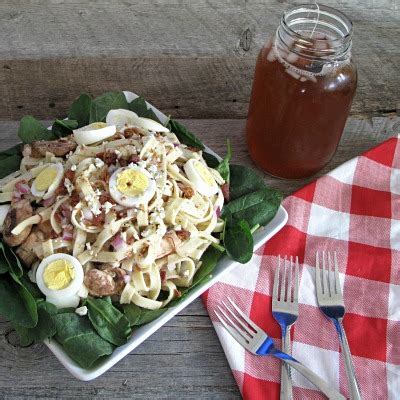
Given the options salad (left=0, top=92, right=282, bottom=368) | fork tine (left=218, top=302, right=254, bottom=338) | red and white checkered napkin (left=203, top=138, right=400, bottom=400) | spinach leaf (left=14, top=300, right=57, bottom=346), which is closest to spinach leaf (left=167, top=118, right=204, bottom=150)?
salad (left=0, top=92, right=282, bottom=368)

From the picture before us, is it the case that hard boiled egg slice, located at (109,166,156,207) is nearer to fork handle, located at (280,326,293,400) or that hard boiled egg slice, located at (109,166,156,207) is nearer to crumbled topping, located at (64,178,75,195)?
crumbled topping, located at (64,178,75,195)

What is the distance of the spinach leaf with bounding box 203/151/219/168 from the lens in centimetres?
229

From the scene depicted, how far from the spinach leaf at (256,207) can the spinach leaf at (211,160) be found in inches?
7.2

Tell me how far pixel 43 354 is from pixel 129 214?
0.50m

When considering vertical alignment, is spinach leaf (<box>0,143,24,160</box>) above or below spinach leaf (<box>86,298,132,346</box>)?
above

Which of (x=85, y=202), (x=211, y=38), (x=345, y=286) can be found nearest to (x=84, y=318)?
(x=85, y=202)

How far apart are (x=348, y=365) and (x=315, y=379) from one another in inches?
4.7

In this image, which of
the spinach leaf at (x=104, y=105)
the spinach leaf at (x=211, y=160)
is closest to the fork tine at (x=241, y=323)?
the spinach leaf at (x=211, y=160)

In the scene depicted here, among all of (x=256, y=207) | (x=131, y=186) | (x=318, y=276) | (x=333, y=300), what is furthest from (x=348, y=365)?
(x=131, y=186)

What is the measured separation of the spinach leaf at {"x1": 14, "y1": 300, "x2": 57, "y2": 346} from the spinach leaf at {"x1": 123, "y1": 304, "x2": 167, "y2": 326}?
212 mm

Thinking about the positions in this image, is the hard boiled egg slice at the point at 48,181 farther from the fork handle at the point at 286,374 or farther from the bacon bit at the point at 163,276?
the fork handle at the point at 286,374

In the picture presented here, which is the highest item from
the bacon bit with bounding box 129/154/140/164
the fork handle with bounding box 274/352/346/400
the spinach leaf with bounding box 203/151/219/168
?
the bacon bit with bounding box 129/154/140/164

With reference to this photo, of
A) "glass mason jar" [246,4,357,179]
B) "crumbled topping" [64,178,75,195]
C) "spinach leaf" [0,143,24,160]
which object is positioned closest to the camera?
"crumbled topping" [64,178,75,195]

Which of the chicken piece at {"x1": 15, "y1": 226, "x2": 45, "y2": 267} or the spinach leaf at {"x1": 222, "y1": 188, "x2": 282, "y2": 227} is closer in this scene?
the chicken piece at {"x1": 15, "y1": 226, "x2": 45, "y2": 267}
